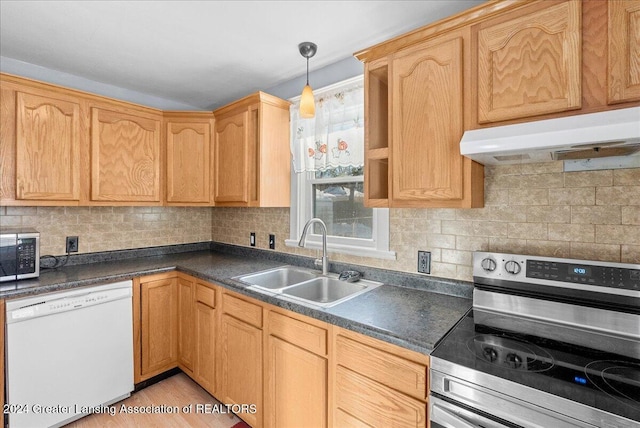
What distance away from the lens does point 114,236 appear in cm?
267

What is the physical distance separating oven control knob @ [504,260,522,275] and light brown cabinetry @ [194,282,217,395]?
177cm

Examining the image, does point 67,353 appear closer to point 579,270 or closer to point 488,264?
point 488,264

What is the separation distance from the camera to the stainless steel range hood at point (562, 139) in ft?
3.06

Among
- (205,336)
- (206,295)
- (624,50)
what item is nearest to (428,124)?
(624,50)

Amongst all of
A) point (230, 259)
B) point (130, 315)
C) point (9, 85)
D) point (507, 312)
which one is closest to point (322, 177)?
point (230, 259)

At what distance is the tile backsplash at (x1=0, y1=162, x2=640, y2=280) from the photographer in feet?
4.09

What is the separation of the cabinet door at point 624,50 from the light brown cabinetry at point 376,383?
1144mm

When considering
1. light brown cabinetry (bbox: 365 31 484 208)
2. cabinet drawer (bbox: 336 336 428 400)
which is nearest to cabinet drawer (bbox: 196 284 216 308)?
cabinet drawer (bbox: 336 336 428 400)

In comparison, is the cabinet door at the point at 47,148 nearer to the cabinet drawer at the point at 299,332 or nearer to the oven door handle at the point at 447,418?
the cabinet drawer at the point at 299,332

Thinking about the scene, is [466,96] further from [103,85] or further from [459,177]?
[103,85]

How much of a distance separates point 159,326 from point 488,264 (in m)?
2.34

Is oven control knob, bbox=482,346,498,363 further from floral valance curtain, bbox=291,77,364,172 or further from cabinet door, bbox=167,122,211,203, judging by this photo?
cabinet door, bbox=167,122,211,203

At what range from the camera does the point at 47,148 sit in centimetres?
208

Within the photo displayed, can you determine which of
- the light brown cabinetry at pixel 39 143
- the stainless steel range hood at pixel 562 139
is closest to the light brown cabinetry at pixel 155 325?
the light brown cabinetry at pixel 39 143
